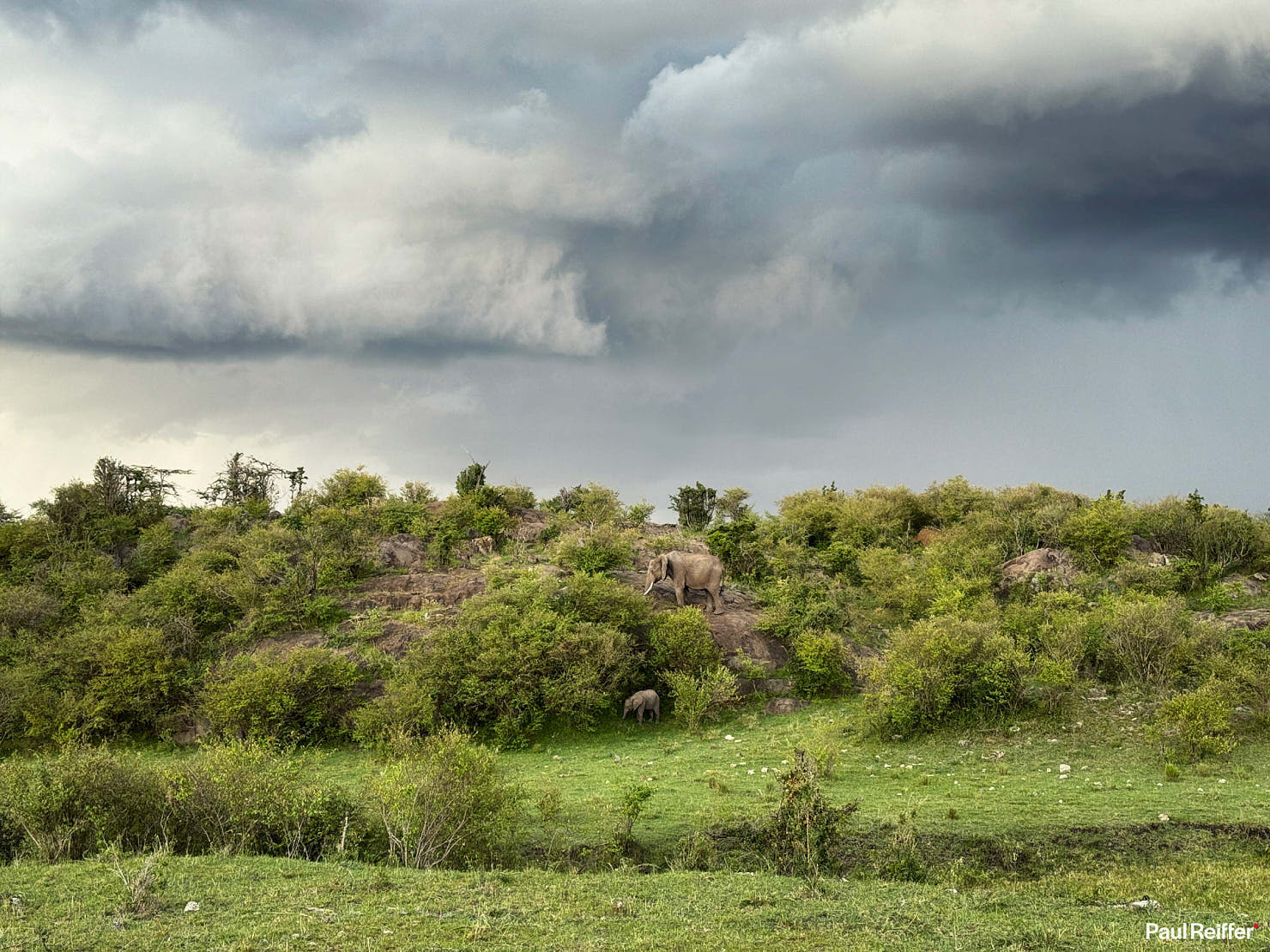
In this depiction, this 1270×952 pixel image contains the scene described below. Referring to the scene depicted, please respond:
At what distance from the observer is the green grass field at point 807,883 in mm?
13617

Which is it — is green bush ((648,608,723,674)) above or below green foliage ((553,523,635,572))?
below

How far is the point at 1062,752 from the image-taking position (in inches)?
1146

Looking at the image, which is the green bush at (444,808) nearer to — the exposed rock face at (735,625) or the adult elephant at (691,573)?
the exposed rock face at (735,625)

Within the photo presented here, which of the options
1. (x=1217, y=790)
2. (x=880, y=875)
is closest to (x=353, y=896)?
(x=880, y=875)

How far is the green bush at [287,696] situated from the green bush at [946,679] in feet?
77.6

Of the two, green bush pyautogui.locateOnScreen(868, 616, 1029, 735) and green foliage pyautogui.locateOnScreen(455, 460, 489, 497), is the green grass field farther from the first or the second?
green foliage pyautogui.locateOnScreen(455, 460, 489, 497)

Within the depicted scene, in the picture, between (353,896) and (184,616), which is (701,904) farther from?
(184,616)

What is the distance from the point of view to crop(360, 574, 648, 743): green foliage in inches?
1426

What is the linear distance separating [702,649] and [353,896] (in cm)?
2548

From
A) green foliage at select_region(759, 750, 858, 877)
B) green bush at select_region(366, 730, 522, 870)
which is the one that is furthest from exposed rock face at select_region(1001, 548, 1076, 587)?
green bush at select_region(366, 730, 522, 870)

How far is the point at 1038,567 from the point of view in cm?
5153

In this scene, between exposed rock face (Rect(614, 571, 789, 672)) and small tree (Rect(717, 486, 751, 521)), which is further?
small tree (Rect(717, 486, 751, 521))

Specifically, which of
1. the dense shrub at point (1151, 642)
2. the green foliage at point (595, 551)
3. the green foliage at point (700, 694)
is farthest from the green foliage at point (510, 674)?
the dense shrub at point (1151, 642)

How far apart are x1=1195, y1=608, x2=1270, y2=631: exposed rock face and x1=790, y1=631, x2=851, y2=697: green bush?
16.2 m
